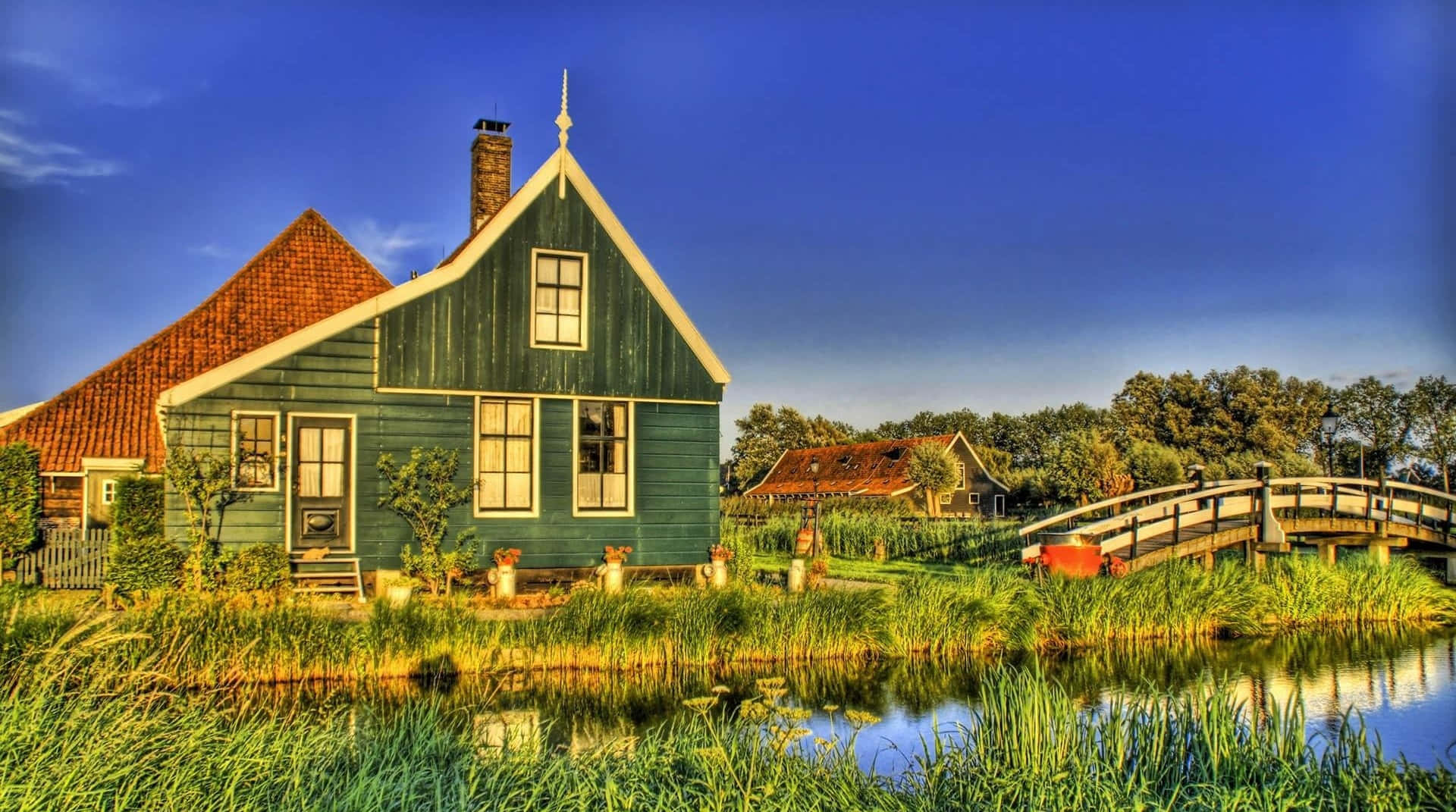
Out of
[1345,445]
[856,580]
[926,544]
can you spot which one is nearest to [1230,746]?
[856,580]

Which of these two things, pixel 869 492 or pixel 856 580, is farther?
pixel 869 492

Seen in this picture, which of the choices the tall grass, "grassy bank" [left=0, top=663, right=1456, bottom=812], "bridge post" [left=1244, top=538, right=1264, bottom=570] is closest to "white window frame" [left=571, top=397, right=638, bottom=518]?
the tall grass

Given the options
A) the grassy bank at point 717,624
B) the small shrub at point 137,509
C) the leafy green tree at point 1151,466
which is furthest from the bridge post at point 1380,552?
the leafy green tree at point 1151,466

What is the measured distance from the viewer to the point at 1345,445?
199 ft

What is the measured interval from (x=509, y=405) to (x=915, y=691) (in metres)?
7.66

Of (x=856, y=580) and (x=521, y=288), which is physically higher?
(x=521, y=288)

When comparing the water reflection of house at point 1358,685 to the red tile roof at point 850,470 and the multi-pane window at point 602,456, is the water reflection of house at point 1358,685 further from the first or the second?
the red tile roof at point 850,470

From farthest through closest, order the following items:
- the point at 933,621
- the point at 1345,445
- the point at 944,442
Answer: the point at 1345,445 < the point at 944,442 < the point at 933,621

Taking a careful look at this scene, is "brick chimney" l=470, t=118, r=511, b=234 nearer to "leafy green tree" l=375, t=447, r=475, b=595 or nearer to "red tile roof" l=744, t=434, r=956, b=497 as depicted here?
"leafy green tree" l=375, t=447, r=475, b=595

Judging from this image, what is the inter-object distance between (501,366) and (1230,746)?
12.2 meters

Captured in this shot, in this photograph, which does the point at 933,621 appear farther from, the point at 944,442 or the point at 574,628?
the point at 944,442

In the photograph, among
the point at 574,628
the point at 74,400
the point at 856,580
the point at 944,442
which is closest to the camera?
the point at 574,628

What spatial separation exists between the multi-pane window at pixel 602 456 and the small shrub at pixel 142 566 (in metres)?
5.50

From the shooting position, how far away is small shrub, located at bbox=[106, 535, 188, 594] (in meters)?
14.6
